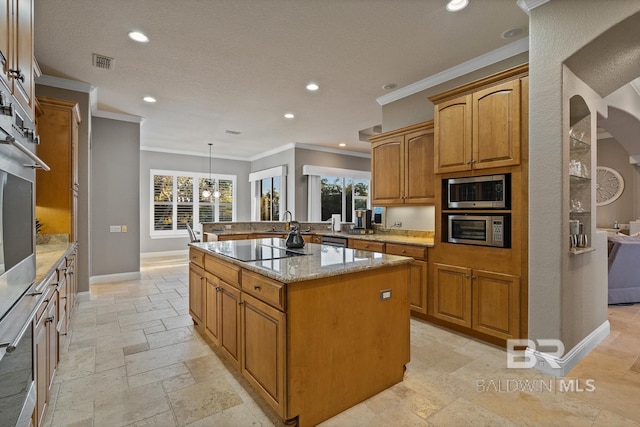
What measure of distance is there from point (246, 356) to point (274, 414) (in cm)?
39

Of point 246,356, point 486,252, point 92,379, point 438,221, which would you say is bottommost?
point 92,379

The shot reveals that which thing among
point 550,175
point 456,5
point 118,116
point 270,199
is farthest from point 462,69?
point 270,199

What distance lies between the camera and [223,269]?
2.47m

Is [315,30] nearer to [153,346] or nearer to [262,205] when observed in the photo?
[153,346]

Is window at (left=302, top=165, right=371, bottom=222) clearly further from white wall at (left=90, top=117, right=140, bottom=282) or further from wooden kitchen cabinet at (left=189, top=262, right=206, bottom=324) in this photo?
wooden kitchen cabinet at (left=189, top=262, right=206, bottom=324)

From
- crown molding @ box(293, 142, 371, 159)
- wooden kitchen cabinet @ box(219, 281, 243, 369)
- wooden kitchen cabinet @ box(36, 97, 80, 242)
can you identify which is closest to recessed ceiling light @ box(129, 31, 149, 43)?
wooden kitchen cabinet @ box(36, 97, 80, 242)

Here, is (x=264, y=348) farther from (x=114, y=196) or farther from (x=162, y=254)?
(x=162, y=254)

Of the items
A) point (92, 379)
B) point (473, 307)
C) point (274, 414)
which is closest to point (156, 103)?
point (92, 379)

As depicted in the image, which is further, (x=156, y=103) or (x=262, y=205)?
(x=262, y=205)

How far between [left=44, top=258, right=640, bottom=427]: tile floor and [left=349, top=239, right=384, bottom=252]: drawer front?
39.1 inches

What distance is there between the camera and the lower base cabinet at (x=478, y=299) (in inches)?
107

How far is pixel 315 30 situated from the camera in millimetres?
2924

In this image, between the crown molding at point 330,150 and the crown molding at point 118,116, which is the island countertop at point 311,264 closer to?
the crown molding at point 118,116

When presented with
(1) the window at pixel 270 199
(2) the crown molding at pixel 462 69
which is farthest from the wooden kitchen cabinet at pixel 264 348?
(1) the window at pixel 270 199
